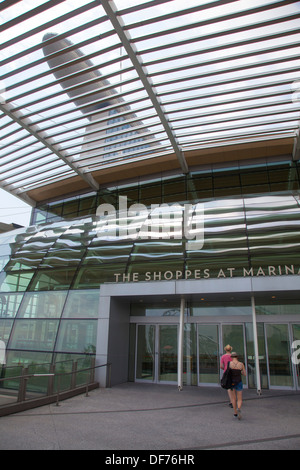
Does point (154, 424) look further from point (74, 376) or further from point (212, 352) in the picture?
point (212, 352)

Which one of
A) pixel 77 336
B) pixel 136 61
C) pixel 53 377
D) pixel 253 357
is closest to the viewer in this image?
pixel 53 377

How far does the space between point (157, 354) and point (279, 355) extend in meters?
4.58

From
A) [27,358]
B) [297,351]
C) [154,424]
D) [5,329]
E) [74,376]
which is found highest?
[5,329]

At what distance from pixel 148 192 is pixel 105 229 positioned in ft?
13.1

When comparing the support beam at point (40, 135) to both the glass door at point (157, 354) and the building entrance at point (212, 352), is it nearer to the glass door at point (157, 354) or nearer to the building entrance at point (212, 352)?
the building entrance at point (212, 352)

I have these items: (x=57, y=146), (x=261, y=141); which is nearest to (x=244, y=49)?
(x=261, y=141)

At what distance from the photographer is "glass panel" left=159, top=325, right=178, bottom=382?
510 inches

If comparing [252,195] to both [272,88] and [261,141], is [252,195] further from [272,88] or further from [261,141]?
[272,88]

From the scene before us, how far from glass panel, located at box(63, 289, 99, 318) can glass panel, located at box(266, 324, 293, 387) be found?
21.7 ft

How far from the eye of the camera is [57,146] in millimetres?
17516

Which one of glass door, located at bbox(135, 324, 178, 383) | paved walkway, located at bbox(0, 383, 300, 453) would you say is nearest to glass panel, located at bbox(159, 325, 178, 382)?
glass door, located at bbox(135, 324, 178, 383)

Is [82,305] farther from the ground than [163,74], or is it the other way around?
[163,74]

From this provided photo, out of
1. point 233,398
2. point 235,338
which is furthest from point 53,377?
point 235,338

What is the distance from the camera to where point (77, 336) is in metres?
12.6
